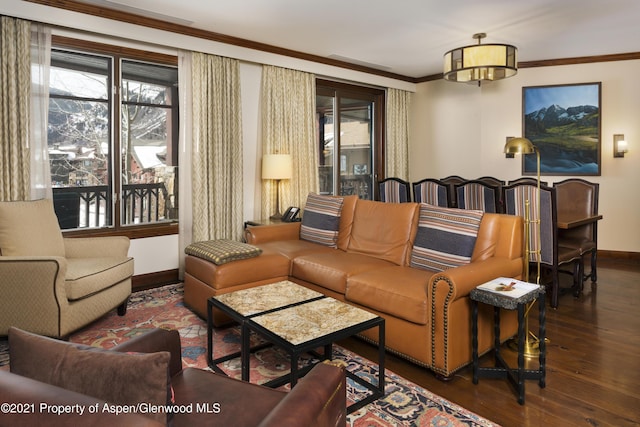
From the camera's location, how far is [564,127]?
596 centimetres

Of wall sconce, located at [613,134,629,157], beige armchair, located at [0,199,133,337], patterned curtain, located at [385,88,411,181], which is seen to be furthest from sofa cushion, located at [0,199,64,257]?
wall sconce, located at [613,134,629,157]

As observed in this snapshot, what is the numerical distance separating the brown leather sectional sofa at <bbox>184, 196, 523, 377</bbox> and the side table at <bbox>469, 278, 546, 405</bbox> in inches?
3.2

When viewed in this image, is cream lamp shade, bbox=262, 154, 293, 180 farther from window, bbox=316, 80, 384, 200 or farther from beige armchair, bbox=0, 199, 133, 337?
beige armchair, bbox=0, 199, 133, 337

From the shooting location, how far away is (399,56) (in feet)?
18.6

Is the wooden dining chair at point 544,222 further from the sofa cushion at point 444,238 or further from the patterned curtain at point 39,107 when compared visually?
the patterned curtain at point 39,107

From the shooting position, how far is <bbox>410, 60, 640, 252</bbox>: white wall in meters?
5.64

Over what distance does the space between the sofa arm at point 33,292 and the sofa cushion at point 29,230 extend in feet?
1.25

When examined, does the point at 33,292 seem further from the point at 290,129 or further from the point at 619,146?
the point at 619,146

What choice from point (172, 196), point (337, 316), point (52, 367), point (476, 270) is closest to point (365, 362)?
point (337, 316)

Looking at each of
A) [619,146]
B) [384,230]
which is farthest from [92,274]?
[619,146]

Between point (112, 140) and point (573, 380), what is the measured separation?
4.31 meters

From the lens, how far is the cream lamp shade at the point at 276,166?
4.88 m

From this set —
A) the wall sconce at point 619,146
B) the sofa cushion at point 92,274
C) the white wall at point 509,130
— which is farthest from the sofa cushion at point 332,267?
the wall sconce at point 619,146

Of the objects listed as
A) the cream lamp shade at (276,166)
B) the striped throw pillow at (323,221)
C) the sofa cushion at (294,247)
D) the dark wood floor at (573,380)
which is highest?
the cream lamp shade at (276,166)
